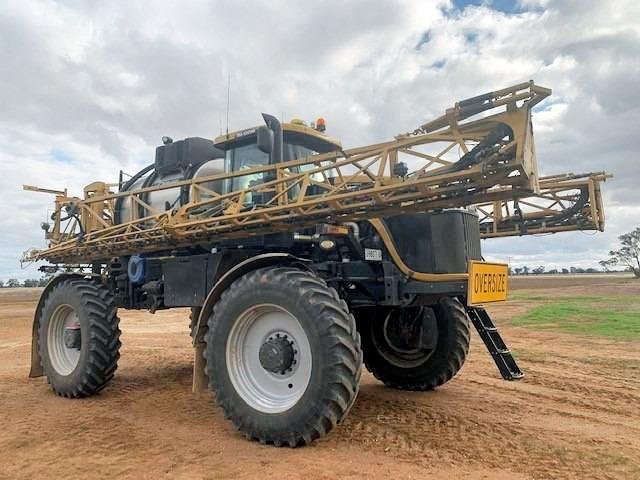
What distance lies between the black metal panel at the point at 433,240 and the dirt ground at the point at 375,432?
156 centimetres

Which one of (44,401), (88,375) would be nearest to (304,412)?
(88,375)

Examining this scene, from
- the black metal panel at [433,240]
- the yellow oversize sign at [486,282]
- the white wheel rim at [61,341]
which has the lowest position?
the white wheel rim at [61,341]

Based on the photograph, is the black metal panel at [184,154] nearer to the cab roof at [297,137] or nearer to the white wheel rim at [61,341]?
the cab roof at [297,137]

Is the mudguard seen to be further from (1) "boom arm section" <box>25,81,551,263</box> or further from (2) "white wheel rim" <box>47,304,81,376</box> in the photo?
(2) "white wheel rim" <box>47,304,81,376</box>

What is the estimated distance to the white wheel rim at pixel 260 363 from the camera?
491cm

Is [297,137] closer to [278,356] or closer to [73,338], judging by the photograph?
[278,356]

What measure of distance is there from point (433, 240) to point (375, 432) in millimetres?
2020

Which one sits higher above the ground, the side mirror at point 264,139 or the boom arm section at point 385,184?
the side mirror at point 264,139

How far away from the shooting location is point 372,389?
694 cm

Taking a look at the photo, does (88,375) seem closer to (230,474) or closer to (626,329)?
(230,474)

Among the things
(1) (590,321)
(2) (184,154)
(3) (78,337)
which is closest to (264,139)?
(2) (184,154)

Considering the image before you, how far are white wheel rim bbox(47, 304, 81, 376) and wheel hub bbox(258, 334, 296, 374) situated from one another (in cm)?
390

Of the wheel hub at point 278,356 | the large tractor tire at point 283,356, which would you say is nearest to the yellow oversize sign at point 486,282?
the large tractor tire at point 283,356

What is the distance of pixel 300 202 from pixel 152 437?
2647 mm
